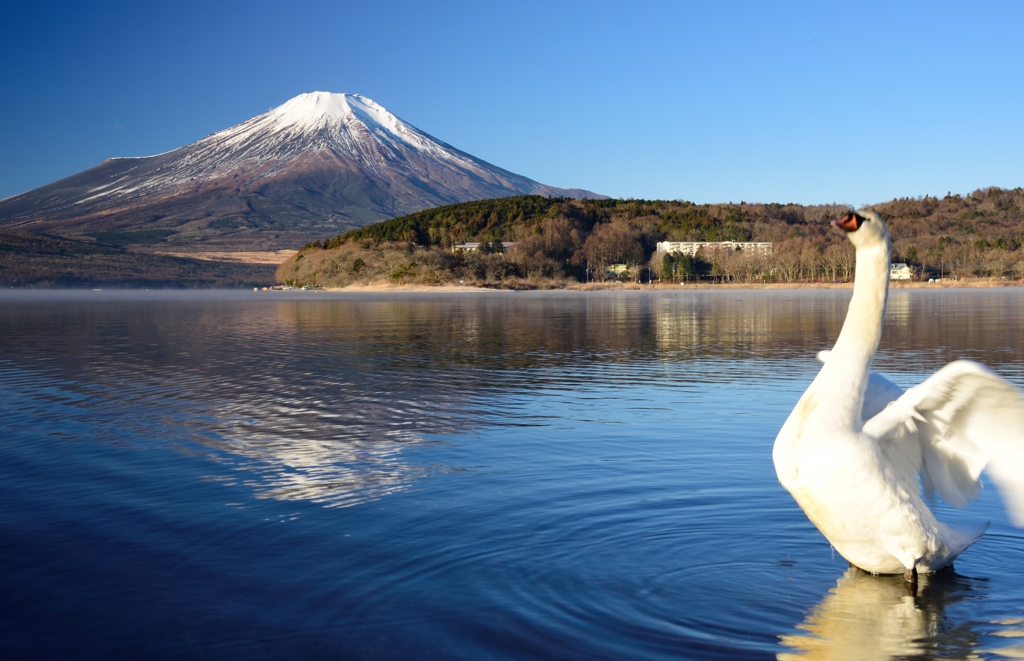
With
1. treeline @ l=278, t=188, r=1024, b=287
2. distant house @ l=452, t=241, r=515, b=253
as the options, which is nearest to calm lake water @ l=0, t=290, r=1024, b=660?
treeline @ l=278, t=188, r=1024, b=287

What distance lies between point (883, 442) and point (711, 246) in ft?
592

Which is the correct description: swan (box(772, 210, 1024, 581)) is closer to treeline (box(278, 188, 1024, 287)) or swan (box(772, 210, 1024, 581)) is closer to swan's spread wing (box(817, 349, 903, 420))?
swan's spread wing (box(817, 349, 903, 420))

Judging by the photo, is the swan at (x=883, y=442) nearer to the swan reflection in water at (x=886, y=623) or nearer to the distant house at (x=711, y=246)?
the swan reflection in water at (x=886, y=623)

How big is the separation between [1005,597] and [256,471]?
7.87 meters

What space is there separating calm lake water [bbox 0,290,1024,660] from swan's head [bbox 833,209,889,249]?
8.56ft

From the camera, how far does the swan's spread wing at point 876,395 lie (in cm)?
699

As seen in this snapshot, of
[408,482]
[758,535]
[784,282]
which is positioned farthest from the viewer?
[784,282]

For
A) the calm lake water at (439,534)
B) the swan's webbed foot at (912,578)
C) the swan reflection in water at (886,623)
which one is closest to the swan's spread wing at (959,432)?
the swan's webbed foot at (912,578)

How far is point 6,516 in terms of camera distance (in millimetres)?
9539

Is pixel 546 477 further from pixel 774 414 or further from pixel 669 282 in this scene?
pixel 669 282

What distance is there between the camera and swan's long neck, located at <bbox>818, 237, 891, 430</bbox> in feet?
21.2

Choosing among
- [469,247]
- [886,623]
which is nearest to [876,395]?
[886,623]

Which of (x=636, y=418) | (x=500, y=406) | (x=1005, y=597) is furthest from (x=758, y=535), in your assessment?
(x=500, y=406)

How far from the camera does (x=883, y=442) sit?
21.9ft
